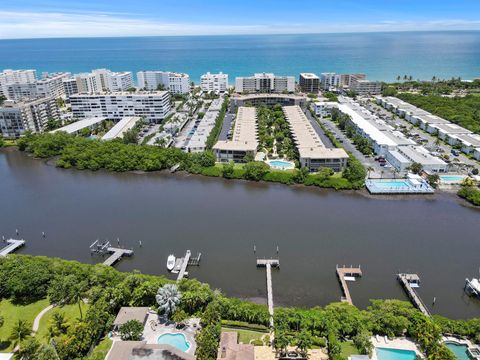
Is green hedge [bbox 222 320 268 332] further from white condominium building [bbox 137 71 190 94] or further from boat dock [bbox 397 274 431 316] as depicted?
white condominium building [bbox 137 71 190 94]

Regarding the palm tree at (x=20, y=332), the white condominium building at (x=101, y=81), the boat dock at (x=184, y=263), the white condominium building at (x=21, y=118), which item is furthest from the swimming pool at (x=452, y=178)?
the white condominium building at (x=101, y=81)

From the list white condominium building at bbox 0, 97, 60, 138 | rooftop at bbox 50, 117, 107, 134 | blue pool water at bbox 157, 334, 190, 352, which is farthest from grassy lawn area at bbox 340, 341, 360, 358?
white condominium building at bbox 0, 97, 60, 138

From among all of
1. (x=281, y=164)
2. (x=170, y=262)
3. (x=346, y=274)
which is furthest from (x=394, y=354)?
(x=281, y=164)

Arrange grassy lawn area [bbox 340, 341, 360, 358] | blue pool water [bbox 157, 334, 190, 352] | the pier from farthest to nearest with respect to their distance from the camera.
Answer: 1. the pier
2. blue pool water [bbox 157, 334, 190, 352]
3. grassy lawn area [bbox 340, 341, 360, 358]

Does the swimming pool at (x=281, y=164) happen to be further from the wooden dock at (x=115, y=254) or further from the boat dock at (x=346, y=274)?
the wooden dock at (x=115, y=254)

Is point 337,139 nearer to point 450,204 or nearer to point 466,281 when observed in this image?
point 450,204
